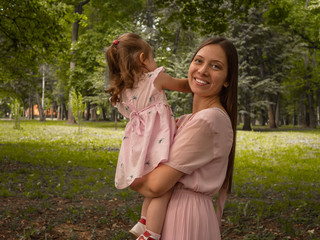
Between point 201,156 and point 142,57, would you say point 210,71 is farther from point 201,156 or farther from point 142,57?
point 142,57

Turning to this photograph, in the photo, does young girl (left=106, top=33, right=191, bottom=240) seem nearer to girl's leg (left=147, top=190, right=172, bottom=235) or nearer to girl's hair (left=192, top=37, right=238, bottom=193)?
girl's leg (left=147, top=190, right=172, bottom=235)

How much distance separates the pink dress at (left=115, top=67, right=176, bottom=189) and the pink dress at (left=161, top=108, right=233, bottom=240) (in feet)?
0.42

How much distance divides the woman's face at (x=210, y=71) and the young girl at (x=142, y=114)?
30 centimetres

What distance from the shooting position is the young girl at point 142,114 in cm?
179

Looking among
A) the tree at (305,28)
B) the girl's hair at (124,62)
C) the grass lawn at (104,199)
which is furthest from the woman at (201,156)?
the tree at (305,28)

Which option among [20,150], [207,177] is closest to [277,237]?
[207,177]

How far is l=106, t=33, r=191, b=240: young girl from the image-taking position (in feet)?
5.89

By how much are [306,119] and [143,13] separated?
23.9 metres

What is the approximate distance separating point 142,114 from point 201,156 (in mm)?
599

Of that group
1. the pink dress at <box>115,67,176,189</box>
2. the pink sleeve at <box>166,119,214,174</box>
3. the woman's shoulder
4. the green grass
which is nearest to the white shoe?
→ the pink dress at <box>115,67,176,189</box>

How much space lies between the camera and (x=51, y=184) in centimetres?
809

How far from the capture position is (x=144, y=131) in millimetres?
1976

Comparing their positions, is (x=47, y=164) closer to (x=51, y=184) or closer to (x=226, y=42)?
(x=51, y=184)

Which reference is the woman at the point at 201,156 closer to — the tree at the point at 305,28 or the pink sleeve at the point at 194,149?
the pink sleeve at the point at 194,149
